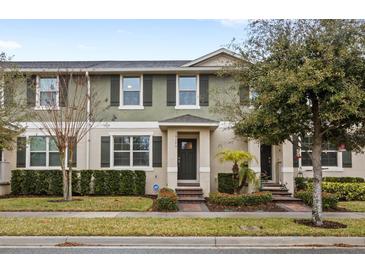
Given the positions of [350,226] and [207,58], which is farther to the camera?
[207,58]

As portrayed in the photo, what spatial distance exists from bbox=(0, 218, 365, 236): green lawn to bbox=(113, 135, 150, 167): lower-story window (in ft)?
23.6

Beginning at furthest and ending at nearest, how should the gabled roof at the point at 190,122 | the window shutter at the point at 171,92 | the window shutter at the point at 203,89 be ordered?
the window shutter at the point at 171,92 < the window shutter at the point at 203,89 < the gabled roof at the point at 190,122

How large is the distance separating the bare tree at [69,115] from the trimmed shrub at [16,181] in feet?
6.96

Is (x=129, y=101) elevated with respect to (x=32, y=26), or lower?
lower

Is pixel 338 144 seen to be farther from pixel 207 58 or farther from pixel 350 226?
pixel 207 58

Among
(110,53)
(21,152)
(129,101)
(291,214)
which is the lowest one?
(291,214)

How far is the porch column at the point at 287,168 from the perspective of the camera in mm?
15820

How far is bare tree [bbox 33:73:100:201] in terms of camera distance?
46.0 ft

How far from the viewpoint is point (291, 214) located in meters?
11.3

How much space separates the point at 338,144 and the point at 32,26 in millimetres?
10083

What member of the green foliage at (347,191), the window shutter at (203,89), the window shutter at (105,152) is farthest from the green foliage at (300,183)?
the window shutter at (105,152)

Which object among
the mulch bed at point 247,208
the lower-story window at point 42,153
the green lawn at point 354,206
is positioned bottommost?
the mulch bed at point 247,208

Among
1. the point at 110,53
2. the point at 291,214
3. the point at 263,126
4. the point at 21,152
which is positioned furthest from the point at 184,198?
the point at 110,53

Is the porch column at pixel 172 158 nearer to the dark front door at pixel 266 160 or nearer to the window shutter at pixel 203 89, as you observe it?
the window shutter at pixel 203 89
